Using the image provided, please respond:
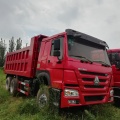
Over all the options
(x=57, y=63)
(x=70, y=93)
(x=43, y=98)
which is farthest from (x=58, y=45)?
(x=43, y=98)

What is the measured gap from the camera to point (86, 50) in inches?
252

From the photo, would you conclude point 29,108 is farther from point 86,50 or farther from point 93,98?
point 86,50

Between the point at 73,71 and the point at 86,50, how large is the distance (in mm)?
1111

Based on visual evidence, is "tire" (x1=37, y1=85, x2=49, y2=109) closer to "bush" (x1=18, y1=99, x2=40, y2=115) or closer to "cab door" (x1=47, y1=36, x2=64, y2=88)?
"bush" (x1=18, y1=99, x2=40, y2=115)

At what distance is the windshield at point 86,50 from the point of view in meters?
6.07

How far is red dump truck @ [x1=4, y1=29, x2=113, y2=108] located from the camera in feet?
18.4

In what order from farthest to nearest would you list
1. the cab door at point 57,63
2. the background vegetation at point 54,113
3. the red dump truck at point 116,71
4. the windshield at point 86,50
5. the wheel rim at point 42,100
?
the red dump truck at point 116,71, the wheel rim at point 42,100, the windshield at point 86,50, the cab door at point 57,63, the background vegetation at point 54,113

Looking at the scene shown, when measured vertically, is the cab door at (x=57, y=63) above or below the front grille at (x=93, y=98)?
above

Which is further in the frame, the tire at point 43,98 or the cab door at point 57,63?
the tire at point 43,98

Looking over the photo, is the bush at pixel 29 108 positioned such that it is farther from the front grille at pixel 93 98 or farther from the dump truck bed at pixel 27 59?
the dump truck bed at pixel 27 59

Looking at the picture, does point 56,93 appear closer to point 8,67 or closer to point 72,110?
point 72,110

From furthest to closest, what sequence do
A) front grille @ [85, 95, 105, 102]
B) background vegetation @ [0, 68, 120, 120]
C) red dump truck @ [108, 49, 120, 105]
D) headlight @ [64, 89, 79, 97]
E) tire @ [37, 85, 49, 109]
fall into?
red dump truck @ [108, 49, 120, 105] → tire @ [37, 85, 49, 109] → front grille @ [85, 95, 105, 102] → background vegetation @ [0, 68, 120, 120] → headlight @ [64, 89, 79, 97]

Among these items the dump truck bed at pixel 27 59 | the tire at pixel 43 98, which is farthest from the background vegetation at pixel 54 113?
the dump truck bed at pixel 27 59

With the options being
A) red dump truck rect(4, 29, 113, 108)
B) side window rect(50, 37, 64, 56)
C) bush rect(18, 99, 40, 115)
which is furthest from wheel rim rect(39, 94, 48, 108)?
side window rect(50, 37, 64, 56)
